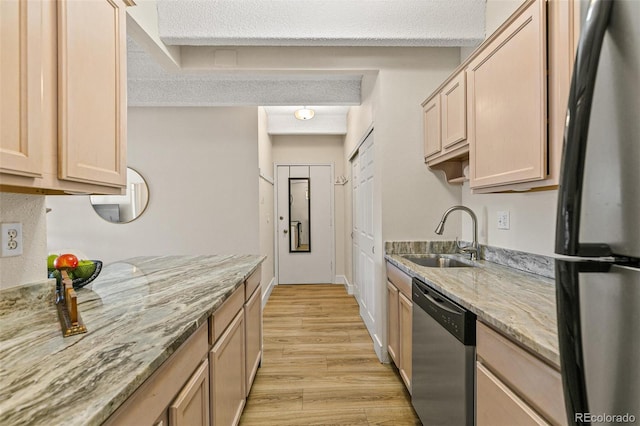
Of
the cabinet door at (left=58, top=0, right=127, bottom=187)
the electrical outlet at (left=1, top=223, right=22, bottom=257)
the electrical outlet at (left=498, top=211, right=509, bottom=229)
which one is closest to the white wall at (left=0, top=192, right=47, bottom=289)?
the electrical outlet at (left=1, top=223, right=22, bottom=257)

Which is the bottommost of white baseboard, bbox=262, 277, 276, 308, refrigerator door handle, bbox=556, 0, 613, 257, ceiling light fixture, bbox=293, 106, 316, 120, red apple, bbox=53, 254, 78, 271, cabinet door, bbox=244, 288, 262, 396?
white baseboard, bbox=262, 277, 276, 308

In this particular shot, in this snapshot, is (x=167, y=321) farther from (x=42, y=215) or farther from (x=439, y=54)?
(x=439, y=54)

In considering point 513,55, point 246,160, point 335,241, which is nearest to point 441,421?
point 513,55

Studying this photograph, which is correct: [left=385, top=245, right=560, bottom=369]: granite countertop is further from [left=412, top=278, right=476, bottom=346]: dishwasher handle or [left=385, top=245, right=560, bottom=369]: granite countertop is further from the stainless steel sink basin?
the stainless steel sink basin

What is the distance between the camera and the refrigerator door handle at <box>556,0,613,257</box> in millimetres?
495

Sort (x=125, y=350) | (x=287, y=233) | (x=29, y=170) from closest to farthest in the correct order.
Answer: (x=125, y=350) < (x=29, y=170) < (x=287, y=233)

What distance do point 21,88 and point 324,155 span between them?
4.57m

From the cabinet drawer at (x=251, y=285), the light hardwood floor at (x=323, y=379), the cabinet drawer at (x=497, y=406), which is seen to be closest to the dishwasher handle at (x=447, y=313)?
the cabinet drawer at (x=497, y=406)

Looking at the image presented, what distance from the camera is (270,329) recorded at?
11.1ft

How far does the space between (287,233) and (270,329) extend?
7.29ft

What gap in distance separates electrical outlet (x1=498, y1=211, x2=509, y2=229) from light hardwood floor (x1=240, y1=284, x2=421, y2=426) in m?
1.34

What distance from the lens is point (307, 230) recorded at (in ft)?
17.8

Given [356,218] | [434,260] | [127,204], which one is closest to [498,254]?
[434,260]

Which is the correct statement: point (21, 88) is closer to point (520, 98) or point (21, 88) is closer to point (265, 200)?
point (520, 98)
